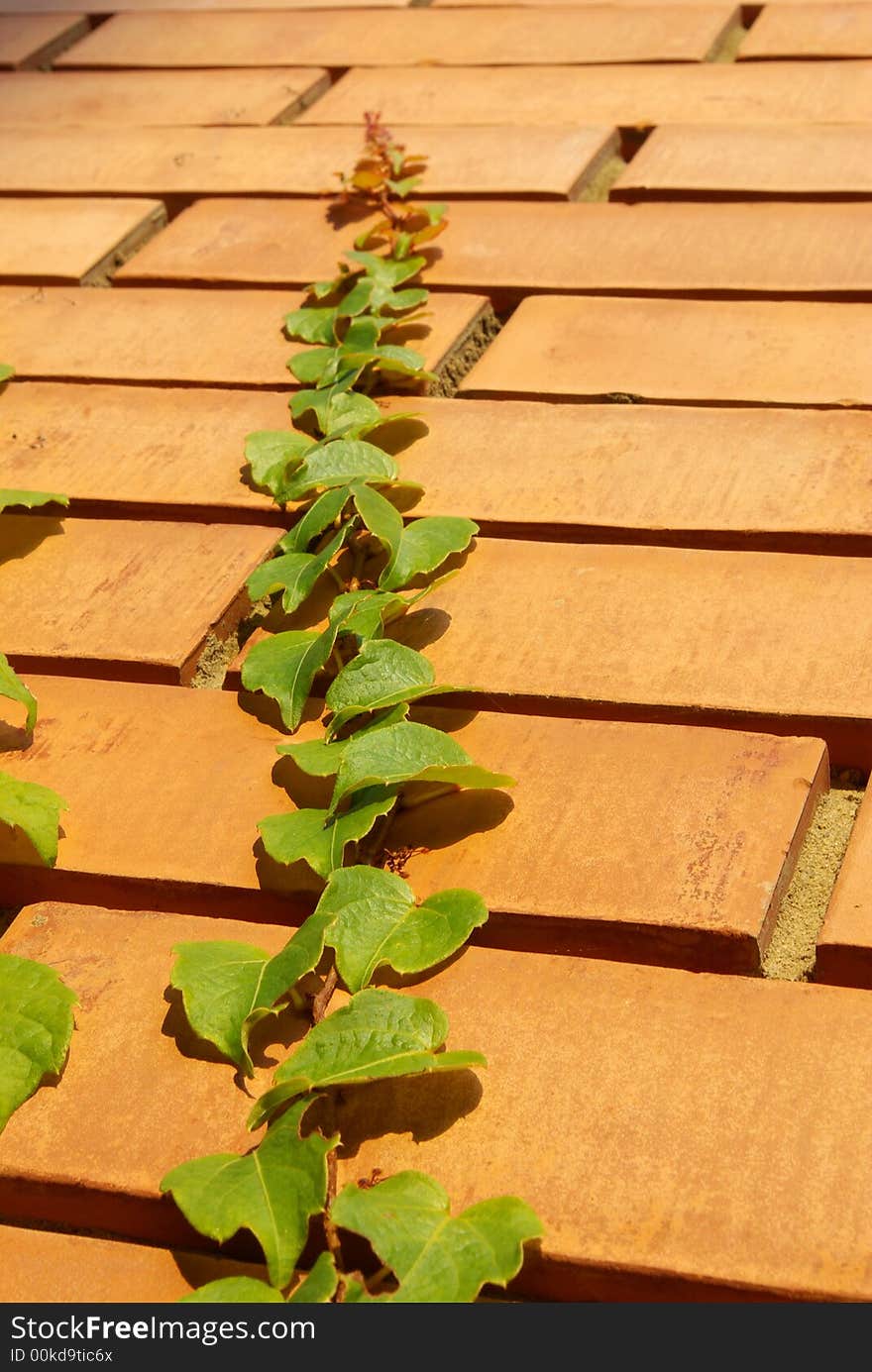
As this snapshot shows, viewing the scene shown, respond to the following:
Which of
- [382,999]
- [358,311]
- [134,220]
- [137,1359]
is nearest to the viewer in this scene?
[137,1359]

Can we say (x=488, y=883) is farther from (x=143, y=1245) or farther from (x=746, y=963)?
(x=143, y=1245)

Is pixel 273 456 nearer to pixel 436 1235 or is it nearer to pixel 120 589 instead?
pixel 120 589

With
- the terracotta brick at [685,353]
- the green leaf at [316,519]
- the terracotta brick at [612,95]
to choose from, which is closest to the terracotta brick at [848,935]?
the green leaf at [316,519]

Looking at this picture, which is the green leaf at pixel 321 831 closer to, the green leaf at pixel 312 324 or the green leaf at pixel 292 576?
the green leaf at pixel 292 576

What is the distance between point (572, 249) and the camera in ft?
5.94

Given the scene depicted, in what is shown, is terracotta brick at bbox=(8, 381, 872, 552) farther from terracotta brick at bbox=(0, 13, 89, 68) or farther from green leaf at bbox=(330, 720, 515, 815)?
terracotta brick at bbox=(0, 13, 89, 68)

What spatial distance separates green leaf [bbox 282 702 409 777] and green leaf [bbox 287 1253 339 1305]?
0.35 m

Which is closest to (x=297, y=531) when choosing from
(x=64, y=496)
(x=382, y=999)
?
(x=64, y=496)

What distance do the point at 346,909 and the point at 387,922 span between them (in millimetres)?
26

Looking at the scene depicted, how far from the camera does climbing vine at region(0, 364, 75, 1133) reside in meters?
0.94

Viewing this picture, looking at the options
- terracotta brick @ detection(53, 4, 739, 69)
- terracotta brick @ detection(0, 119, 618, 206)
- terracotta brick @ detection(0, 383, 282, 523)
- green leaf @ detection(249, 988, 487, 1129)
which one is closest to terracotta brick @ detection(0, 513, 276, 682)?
terracotta brick @ detection(0, 383, 282, 523)

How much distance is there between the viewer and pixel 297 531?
1.33m

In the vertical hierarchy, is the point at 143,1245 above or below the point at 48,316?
below

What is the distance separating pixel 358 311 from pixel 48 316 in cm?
38
